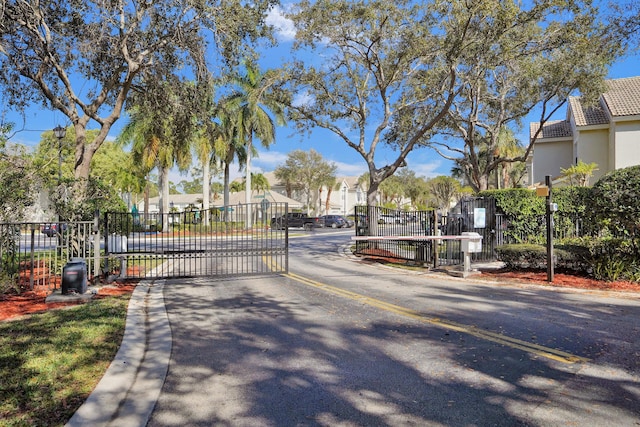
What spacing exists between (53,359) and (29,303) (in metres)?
3.98

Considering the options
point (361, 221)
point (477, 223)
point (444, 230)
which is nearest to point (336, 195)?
point (361, 221)

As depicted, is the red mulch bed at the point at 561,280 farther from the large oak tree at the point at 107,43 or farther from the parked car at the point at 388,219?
the large oak tree at the point at 107,43

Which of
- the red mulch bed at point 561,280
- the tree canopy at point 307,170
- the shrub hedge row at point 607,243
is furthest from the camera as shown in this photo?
the tree canopy at point 307,170

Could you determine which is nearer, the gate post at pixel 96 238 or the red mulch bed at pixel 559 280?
the red mulch bed at pixel 559 280

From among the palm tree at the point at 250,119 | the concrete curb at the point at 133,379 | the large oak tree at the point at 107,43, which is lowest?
the concrete curb at the point at 133,379

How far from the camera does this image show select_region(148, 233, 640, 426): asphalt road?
138 inches

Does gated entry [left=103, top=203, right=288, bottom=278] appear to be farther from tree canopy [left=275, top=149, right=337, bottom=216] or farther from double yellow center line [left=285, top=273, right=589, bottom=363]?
tree canopy [left=275, top=149, right=337, bottom=216]

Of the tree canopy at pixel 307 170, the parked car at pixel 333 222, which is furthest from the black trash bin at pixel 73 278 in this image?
the tree canopy at pixel 307 170

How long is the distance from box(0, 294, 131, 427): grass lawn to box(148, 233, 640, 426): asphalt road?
80 centimetres

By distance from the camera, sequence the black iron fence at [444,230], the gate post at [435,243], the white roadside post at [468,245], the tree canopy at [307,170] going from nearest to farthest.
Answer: the white roadside post at [468,245], the gate post at [435,243], the black iron fence at [444,230], the tree canopy at [307,170]

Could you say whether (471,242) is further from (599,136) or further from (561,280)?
(599,136)

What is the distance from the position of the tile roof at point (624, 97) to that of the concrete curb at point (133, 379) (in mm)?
24054

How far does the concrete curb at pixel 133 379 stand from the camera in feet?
11.4

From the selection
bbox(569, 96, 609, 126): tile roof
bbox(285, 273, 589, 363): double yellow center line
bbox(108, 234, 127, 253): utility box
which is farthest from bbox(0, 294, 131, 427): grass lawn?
bbox(569, 96, 609, 126): tile roof
